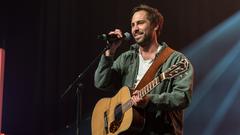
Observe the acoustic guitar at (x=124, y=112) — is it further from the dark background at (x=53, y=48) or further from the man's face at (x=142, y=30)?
the dark background at (x=53, y=48)

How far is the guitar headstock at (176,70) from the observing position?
263 cm

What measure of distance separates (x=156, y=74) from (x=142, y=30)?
34cm

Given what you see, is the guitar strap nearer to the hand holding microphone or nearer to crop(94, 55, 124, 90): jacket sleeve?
the hand holding microphone

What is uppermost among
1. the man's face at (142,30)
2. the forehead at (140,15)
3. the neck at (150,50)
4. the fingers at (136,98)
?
the forehead at (140,15)

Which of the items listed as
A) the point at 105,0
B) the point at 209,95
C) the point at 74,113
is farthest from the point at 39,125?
the point at 209,95

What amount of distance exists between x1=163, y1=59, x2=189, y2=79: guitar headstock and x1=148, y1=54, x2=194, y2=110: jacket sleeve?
0.16 ft

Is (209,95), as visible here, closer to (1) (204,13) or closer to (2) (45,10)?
(1) (204,13)

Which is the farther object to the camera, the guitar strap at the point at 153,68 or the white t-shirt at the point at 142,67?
the white t-shirt at the point at 142,67

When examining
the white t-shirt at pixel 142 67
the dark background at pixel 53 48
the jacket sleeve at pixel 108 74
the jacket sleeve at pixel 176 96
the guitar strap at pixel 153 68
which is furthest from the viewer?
the dark background at pixel 53 48

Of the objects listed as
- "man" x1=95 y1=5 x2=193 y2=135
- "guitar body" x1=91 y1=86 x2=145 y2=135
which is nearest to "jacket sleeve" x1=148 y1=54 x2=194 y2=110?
"man" x1=95 y1=5 x2=193 y2=135

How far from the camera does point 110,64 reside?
3.12 m

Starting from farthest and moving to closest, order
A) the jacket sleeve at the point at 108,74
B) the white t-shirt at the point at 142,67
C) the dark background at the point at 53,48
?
the dark background at the point at 53,48, the jacket sleeve at the point at 108,74, the white t-shirt at the point at 142,67

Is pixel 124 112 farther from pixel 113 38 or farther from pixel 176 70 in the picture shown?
pixel 113 38

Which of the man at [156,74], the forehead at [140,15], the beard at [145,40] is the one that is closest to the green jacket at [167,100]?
the man at [156,74]
